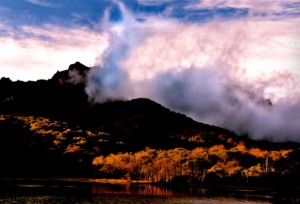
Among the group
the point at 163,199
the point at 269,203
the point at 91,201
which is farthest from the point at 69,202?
the point at 269,203

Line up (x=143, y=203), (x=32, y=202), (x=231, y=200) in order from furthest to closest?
(x=231, y=200) → (x=143, y=203) → (x=32, y=202)

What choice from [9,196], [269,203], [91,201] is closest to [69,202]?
[91,201]

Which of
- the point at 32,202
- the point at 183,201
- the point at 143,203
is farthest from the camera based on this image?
the point at 183,201

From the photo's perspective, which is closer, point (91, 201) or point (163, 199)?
point (91, 201)

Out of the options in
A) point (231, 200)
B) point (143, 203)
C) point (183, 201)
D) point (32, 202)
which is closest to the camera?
point (32, 202)

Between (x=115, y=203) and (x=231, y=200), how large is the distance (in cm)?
5295

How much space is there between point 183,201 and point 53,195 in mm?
48323

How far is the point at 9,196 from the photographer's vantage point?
562 feet

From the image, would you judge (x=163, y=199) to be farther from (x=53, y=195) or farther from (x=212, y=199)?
(x=53, y=195)

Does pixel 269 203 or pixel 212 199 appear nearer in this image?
pixel 269 203

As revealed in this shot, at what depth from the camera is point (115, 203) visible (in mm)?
164500

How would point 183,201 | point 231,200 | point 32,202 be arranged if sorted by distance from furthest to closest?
1. point 231,200
2. point 183,201
3. point 32,202

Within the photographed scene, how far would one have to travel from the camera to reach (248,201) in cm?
19150

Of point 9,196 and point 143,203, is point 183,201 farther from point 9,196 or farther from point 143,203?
point 9,196
